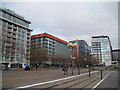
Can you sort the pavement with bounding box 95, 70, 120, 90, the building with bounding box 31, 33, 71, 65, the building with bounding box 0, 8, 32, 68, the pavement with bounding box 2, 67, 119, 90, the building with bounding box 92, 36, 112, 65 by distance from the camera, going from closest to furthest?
1. the pavement with bounding box 2, 67, 119, 90
2. the pavement with bounding box 95, 70, 120, 90
3. the building with bounding box 0, 8, 32, 68
4. the building with bounding box 31, 33, 71, 65
5. the building with bounding box 92, 36, 112, 65

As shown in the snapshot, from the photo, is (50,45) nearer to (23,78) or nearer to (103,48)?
(103,48)

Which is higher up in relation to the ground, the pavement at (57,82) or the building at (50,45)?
the building at (50,45)

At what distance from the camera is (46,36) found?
10394cm

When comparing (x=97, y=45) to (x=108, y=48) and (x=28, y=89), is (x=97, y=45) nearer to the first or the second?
(x=108, y=48)

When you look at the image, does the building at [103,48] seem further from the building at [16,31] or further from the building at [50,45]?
the building at [16,31]

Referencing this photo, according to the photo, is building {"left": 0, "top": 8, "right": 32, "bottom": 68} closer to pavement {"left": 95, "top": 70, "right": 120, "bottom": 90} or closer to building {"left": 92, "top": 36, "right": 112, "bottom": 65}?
pavement {"left": 95, "top": 70, "right": 120, "bottom": 90}

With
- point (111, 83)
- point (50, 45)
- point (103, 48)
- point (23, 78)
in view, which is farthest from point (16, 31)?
point (103, 48)

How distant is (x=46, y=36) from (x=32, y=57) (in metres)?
50.0

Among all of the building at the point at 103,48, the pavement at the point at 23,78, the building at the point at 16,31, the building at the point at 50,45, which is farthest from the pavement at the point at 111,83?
the building at the point at 103,48

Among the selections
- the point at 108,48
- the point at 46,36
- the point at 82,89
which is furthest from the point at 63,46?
the point at 82,89

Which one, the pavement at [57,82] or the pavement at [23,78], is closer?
the pavement at [57,82]

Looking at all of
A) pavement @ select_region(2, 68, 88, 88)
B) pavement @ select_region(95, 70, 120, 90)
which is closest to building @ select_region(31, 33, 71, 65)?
pavement @ select_region(2, 68, 88, 88)

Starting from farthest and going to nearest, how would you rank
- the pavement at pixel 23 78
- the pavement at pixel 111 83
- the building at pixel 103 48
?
the building at pixel 103 48 → the pavement at pixel 23 78 → the pavement at pixel 111 83

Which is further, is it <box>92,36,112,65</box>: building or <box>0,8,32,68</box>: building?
<box>92,36,112,65</box>: building
